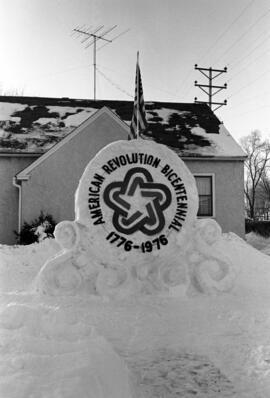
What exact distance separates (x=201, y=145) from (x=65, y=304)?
441 inches

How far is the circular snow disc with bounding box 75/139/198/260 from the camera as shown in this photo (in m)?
7.03

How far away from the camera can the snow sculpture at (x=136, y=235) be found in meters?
6.80

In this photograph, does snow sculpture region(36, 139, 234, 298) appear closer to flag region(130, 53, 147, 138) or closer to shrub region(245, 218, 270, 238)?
flag region(130, 53, 147, 138)

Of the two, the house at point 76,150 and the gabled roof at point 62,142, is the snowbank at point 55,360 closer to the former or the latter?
the gabled roof at point 62,142

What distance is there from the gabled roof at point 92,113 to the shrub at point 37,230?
268 centimetres

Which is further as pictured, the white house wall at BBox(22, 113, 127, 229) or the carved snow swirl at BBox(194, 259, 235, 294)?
the white house wall at BBox(22, 113, 127, 229)

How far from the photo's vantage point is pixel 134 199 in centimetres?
721

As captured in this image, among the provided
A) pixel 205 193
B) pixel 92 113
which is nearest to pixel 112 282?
pixel 205 193

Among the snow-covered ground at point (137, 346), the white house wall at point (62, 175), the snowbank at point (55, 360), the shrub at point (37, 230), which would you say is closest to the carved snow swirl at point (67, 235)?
the snow-covered ground at point (137, 346)

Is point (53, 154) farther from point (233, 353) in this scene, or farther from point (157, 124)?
point (233, 353)

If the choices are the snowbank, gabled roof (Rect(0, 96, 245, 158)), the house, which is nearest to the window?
the house

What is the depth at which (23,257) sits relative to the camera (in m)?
10.8

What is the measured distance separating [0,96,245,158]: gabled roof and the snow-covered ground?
8.95 m

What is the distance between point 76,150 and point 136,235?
7.98 m
